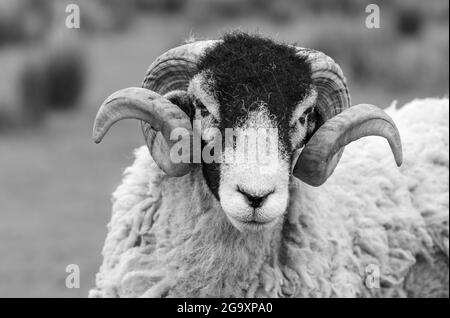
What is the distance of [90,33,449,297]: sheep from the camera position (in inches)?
172

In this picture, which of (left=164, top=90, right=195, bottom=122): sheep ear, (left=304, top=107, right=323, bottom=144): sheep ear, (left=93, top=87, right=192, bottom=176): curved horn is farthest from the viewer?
(left=304, top=107, right=323, bottom=144): sheep ear

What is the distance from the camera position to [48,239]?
10.4 meters

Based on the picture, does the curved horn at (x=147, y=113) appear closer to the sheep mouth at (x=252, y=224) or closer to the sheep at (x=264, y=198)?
the sheep at (x=264, y=198)

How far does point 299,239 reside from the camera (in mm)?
5090

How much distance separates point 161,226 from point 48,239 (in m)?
5.70

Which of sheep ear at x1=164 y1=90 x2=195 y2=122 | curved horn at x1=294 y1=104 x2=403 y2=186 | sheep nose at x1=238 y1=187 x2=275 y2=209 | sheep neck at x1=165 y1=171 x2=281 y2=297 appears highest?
sheep ear at x1=164 y1=90 x2=195 y2=122

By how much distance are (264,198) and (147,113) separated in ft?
2.55

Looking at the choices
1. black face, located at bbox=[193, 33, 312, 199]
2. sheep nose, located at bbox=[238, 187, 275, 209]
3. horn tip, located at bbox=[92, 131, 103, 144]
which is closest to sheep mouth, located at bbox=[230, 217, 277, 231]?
sheep nose, located at bbox=[238, 187, 275, 209]

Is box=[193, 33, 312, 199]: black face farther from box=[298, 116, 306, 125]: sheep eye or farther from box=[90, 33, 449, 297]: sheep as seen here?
box=[298, 116, 306, 125]: sheep eye

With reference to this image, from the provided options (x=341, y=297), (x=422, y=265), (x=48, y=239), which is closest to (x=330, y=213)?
(x=341, y=297)

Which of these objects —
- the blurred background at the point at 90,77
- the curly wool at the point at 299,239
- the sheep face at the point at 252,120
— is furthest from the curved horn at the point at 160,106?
the blurred background at the point at 90,77

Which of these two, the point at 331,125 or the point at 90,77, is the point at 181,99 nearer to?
→ the point at 331,125

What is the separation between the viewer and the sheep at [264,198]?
4.37 metres
